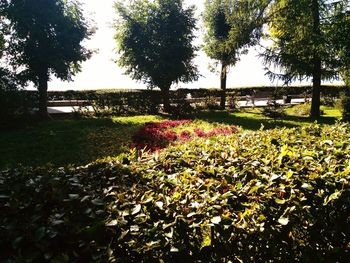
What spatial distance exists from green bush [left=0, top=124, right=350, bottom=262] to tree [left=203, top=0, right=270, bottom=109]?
17.3 m

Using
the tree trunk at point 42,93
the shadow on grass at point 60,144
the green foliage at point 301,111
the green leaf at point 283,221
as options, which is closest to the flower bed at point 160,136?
the shadow on grass at point 60,144

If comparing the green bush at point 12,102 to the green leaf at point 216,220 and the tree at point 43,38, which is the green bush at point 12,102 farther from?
the green leaf at point 216,220

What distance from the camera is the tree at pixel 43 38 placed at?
16.7 m

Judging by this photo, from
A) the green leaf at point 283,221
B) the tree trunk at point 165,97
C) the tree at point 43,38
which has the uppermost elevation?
the tree at point 43,38

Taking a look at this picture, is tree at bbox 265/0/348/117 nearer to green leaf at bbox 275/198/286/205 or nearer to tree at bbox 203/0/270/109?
tree at bbox 203/0/270/109

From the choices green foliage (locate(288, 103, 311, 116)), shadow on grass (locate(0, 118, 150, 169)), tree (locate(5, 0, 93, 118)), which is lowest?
shadow on grass (locate(0, 118, 150, 169))

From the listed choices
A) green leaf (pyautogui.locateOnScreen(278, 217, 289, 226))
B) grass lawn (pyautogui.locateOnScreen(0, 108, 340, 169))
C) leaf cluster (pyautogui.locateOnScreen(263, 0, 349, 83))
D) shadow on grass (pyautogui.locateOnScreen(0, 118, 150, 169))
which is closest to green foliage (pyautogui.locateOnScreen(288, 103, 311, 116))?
leaf cluster (pyautogui.locateOnScreen(263, 0, 349, 83))

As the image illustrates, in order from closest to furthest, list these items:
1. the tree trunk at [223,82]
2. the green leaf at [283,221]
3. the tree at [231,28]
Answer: the green leaf at [283,221], the tree at [231,28], the tree trunk at [223,82]

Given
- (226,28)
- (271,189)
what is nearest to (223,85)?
(226,28)

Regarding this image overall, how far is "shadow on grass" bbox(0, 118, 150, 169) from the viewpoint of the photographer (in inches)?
395

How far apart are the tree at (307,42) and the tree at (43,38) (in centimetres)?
1295

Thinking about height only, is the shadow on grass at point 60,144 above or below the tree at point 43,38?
below

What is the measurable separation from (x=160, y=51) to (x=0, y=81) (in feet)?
37.0

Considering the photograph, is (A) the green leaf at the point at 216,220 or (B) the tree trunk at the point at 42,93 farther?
(B) the tree trunk at the point at 42,93
